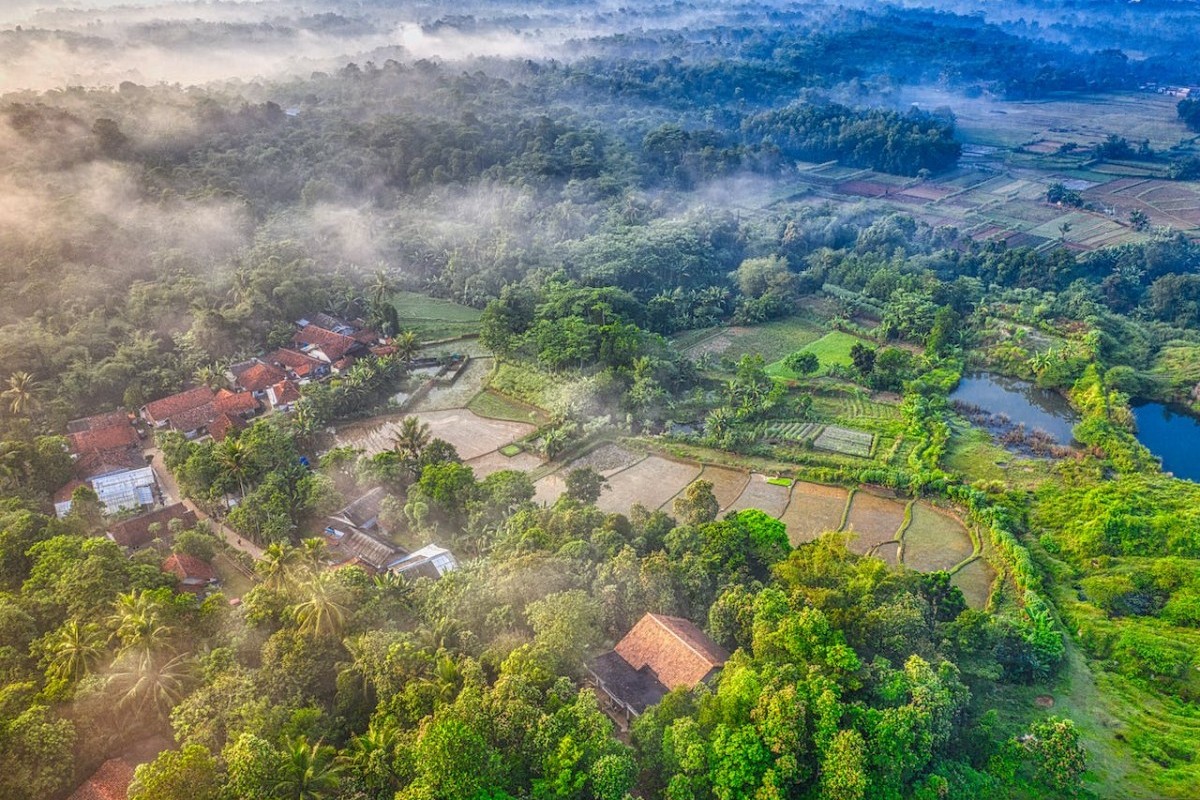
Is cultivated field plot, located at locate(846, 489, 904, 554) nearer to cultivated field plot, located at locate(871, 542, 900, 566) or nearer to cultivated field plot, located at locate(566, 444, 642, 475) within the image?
cultivated field plot, located at locate(871, 542, 900, 566)

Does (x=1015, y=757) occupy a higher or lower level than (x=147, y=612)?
lower

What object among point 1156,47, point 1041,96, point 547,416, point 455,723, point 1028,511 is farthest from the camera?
point 1156,47

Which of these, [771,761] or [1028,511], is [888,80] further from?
[771,761]

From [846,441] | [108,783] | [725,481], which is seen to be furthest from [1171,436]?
[108,783]

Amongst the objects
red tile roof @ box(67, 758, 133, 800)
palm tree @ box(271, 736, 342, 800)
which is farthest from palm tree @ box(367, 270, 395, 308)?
palm tree @ box(271, 736, 342, 800)

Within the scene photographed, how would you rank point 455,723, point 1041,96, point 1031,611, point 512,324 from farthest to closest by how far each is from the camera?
point 1041,96 < point 512,324 < point 1031,611 < point 455,723

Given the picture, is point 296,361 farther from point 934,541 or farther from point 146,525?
point 934,541

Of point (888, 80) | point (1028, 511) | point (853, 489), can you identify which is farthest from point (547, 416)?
point (888, 80)
